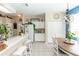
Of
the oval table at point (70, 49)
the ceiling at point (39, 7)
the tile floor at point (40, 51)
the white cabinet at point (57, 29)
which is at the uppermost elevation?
the ceiling at point (39, 7)

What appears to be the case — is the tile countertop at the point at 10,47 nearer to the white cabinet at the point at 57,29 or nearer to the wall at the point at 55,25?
the wall at the point at 55,25

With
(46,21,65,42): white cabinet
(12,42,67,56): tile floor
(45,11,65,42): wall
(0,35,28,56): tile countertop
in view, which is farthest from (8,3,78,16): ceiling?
(12,42,67,56): tile floor

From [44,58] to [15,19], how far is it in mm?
7463

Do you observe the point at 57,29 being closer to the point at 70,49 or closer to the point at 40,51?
the point at 40,51

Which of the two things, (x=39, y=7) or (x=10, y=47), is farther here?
(x=39, y=7)

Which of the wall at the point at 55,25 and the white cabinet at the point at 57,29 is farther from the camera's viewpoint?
the white cabinet at the point at 57,29

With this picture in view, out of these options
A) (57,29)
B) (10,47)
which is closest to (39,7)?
(57,29)

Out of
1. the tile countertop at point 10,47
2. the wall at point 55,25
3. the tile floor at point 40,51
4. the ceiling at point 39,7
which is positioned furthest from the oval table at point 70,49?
the wall at point 55,25

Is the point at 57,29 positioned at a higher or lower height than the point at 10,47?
higher

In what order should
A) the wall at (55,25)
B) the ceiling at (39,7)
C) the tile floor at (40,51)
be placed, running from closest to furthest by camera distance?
the ceiling at (39,7)
the tile floor at (40,51)
the wall at (55,25)

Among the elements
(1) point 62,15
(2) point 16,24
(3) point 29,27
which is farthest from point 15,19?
(1) point 62,15

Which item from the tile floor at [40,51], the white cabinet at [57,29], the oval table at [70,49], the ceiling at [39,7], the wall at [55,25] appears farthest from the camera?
the white cabinet at [57,29]

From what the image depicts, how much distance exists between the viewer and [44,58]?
4.27ft

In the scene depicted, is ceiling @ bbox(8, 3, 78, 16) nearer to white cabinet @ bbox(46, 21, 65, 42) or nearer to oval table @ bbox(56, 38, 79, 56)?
white cabinet @ bbox(46, 21, 65, 42)
